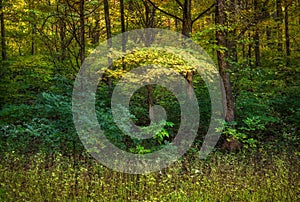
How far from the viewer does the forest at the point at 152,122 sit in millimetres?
4793

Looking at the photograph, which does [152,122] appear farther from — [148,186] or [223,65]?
[148,186]

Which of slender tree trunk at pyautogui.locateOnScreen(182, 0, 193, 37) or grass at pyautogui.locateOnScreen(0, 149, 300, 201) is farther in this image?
slender tree trunk at pyautogui.locateOnScreen(182, 0, 193, 37)

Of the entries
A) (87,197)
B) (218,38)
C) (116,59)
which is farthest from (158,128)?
(218,38)

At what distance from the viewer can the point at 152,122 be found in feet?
Answer: 25.7

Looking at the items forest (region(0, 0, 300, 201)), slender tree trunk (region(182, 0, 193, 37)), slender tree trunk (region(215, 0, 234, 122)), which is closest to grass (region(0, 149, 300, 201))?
forest (region(0, 0, 300, 201))

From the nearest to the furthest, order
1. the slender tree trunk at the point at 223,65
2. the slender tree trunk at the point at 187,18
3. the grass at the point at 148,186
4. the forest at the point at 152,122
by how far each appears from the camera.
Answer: the grass at the point at 148,186 → the forest at the point at 152,122 → the slender tree trunk at the point at 223,65 → the slender tree trunk at the point at 187,18

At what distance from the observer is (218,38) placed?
25.2ft

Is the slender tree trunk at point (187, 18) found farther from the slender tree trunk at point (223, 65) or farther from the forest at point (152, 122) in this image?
the slender tree trunk at point (223, 65)

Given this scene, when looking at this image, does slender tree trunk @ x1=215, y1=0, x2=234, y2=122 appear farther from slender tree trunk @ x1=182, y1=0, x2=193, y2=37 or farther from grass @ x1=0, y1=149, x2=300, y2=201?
grass @ x1=0, y1=149, x2=300, y2=201

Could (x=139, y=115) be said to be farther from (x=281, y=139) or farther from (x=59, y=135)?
(x=281, y=139)

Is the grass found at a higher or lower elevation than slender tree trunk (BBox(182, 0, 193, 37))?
lower

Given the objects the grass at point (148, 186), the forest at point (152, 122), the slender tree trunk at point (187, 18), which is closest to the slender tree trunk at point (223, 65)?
the forest at point (152, 122)

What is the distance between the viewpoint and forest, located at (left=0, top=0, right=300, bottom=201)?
479 centimetres

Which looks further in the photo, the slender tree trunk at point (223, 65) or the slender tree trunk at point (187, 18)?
the slender tree trunk at point (187, 18)
